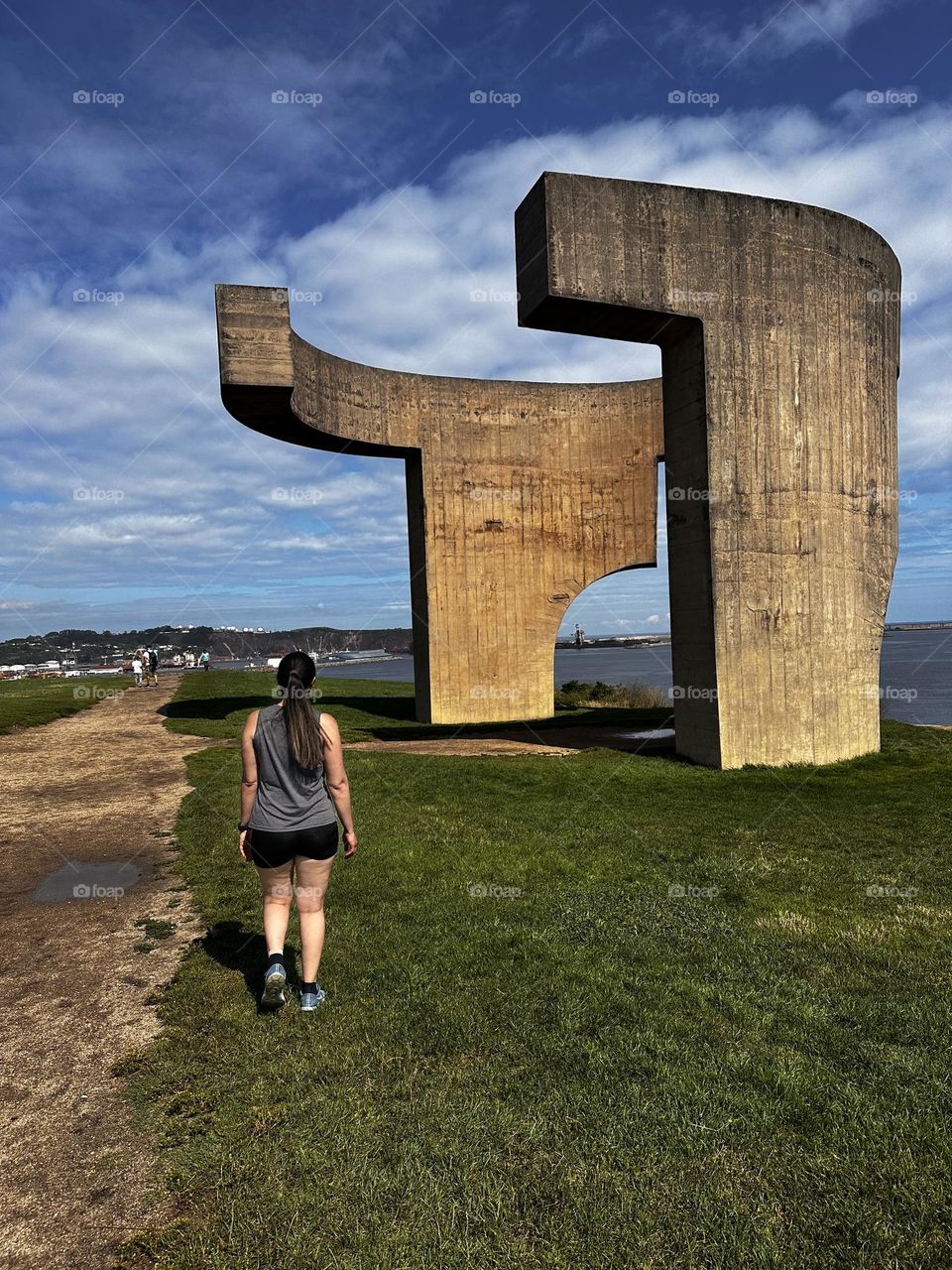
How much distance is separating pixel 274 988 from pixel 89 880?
12.9 ft

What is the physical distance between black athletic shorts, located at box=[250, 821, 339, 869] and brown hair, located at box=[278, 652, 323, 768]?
0.39 m

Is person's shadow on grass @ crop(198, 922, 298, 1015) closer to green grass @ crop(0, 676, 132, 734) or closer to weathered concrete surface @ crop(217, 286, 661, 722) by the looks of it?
weathered concrete surface @ crop(217, 286, 661, 722)

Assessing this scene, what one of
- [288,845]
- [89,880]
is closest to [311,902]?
[288,845]

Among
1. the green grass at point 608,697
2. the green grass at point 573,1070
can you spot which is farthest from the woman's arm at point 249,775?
the green grass at point 608,697

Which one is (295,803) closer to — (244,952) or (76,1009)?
(244,952)

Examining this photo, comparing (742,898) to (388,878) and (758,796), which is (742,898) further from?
(758,796)

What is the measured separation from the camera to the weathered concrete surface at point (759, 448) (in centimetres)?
1139

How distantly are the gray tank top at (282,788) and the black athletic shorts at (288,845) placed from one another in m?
0.03

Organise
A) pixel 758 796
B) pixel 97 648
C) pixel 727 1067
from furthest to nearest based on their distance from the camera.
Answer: pixel 97 648 < pixel 758 796 < pixel 727 1067

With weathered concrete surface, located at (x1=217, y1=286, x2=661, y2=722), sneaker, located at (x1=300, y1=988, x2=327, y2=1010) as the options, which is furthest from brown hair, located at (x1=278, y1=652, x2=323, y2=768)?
weathered concrete surface, located at (x1=217, y1=286, x2=661, y2=722)

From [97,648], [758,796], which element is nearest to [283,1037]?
[758,796]

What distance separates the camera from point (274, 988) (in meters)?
4.29

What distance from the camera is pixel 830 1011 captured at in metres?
4.18

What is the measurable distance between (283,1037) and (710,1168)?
2.16m
